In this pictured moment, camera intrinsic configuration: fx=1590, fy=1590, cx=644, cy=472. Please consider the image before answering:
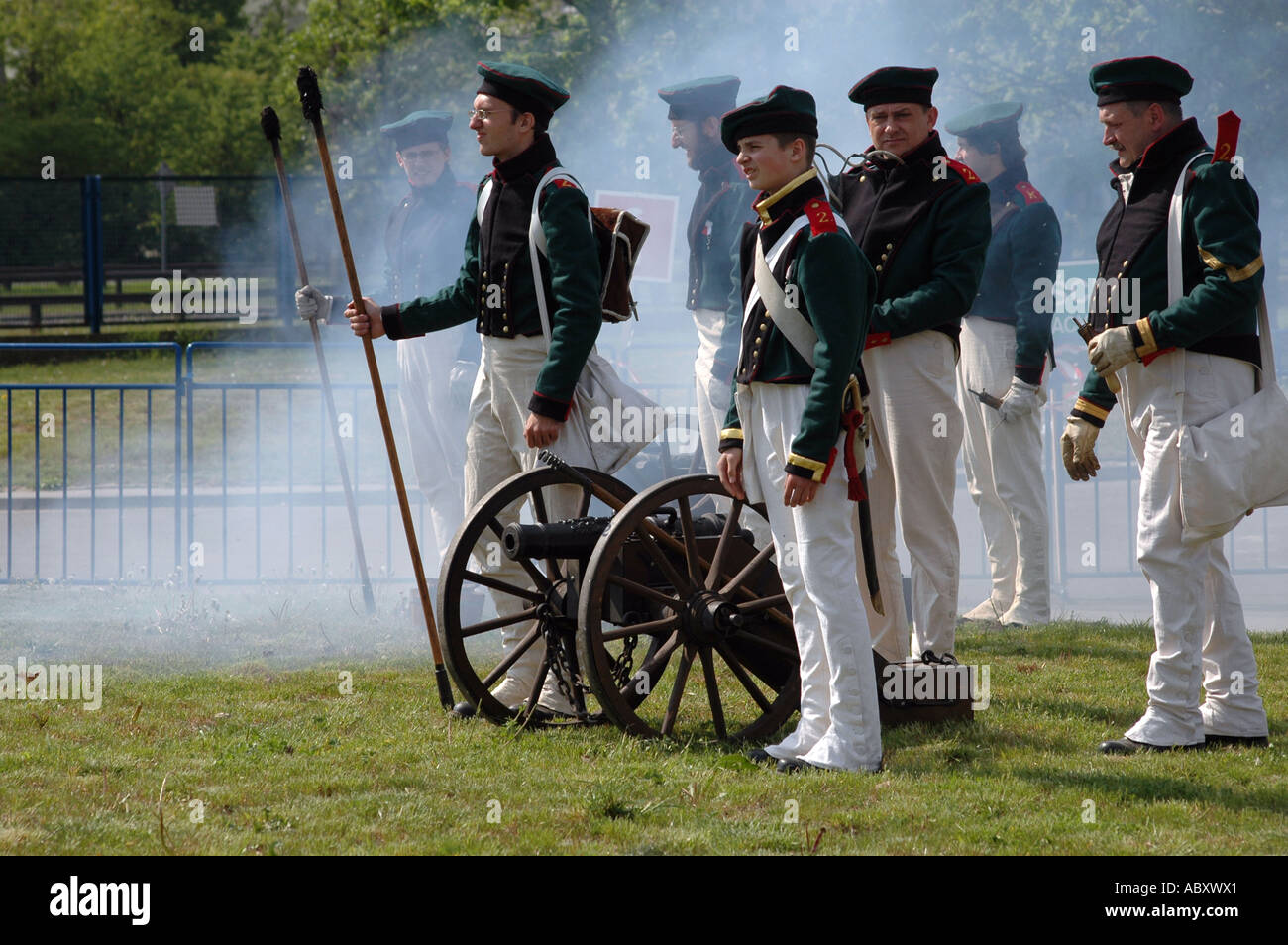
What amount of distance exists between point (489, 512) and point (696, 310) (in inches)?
79.9

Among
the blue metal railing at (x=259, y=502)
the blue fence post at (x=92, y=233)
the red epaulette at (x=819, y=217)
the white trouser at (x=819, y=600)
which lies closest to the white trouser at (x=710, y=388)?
the blue metal railing at (x=259, y=502)

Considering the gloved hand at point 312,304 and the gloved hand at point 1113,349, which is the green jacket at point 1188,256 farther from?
the gloved hand at point 312,304

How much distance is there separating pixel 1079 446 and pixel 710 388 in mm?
1862

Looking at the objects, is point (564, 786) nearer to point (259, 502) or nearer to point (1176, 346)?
point (1176, 346)

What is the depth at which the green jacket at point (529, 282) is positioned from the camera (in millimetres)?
4660

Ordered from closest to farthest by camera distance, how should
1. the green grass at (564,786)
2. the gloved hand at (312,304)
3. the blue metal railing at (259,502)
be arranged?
the green grass at (564,786) < the gloved hand at (312,304) < the blue metal railing at (259,502)

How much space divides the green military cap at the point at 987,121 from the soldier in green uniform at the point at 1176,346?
6.42 feet

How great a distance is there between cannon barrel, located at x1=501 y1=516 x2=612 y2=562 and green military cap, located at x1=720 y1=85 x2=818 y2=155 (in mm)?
1163

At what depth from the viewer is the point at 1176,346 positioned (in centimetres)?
421

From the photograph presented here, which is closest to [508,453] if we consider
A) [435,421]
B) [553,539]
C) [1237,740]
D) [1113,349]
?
[553,539]

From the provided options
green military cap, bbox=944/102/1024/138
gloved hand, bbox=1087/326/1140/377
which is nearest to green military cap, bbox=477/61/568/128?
gloved hand, bbox=1087/326/1140/377

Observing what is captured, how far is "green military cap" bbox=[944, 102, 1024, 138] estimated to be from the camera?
20.9ft
